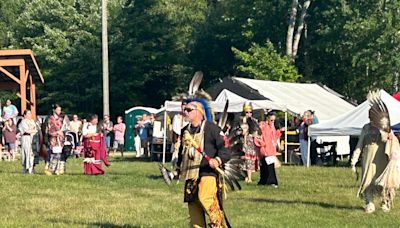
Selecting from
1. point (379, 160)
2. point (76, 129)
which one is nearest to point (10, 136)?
point (76, 129)

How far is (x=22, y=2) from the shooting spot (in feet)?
188

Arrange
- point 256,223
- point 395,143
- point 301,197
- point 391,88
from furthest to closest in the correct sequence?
point 391,88
point 301,197
point 395,143
point 256,223

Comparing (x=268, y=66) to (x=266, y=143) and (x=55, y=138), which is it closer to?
(x=55, y=138)

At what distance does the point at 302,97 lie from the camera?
1201 inches

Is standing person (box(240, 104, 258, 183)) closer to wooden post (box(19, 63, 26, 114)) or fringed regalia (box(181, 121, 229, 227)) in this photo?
fringed regalia (box(181, 121, 229, 227))

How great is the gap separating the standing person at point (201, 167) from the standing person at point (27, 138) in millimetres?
10148

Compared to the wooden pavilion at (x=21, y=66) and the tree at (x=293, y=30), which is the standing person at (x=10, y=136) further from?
the tree at (x=293, y=30)

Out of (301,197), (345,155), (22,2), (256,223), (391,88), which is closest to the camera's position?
(256,223)

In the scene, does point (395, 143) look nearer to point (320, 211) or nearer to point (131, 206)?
point (320, 211)

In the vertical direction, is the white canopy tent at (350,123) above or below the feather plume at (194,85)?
below

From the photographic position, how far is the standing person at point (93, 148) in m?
18.8

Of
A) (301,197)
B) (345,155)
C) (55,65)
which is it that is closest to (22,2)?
(55,65)

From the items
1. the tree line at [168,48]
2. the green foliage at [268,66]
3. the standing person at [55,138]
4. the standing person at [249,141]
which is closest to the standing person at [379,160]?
the standing person at [249,141]

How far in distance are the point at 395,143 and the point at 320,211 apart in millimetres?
1523
